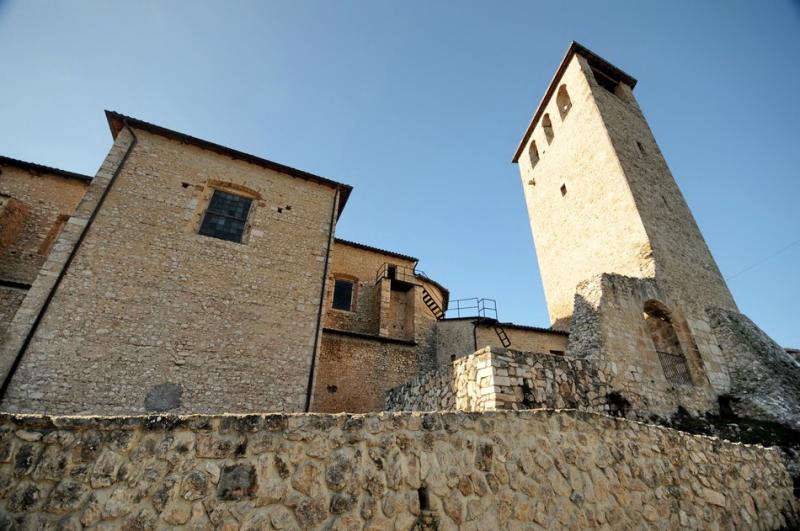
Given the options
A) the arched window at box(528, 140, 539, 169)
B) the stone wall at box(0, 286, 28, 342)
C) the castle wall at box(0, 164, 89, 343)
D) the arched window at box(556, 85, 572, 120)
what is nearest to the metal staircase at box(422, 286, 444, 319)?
the arched window at box(528, 140, 539, 169)

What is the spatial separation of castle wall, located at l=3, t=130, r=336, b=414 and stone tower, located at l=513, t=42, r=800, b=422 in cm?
712

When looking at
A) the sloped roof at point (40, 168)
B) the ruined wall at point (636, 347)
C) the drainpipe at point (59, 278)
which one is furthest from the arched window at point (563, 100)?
the sloped roof at point (40, 168)

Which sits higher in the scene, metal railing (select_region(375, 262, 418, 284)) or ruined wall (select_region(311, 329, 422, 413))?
metal railing (select_region(375, 262, 418, 284))

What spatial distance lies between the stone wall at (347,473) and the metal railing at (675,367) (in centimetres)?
443

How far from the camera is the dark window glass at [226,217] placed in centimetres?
945

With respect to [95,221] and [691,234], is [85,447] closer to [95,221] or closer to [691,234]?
[95,221]

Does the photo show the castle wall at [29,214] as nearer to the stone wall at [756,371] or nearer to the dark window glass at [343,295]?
the dark window glass at [343,295]

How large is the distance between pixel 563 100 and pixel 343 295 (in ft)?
45.0

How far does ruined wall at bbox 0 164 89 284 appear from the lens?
9891 mm

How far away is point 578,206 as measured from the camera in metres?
13.1

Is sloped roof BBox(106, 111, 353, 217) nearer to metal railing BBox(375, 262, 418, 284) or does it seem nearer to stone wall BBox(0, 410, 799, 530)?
metal railing BBox(375, 262, 418, 284)

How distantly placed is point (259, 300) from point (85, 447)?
6858 mm

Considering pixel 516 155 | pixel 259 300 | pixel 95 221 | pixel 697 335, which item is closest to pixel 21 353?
pixel 95 221

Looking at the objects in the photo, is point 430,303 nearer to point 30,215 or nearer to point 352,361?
point 352,361
